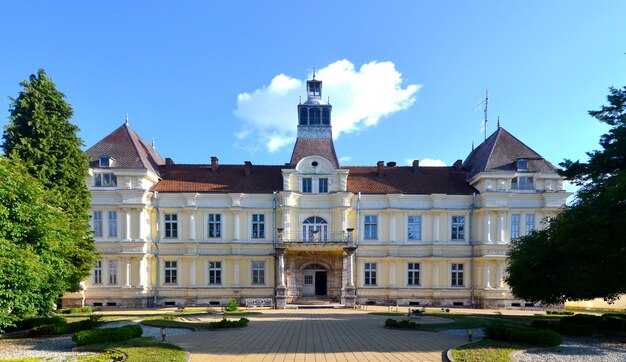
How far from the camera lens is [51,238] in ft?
57.5

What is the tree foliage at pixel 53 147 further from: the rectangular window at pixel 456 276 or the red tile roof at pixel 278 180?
the rectangular window at pixel 456 276

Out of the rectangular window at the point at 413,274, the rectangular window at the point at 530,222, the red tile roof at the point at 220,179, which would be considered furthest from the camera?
the red tile roof at the point at 220,179

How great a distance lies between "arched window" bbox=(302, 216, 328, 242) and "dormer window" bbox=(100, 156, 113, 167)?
1695 centimetres

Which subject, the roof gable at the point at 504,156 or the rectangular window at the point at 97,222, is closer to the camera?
the rectangular window at the point at 97,222

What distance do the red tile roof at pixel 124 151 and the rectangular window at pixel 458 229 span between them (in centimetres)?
2689

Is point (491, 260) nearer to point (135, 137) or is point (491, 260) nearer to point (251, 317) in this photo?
point (251, 317)

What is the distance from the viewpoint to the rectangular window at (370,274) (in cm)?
3588

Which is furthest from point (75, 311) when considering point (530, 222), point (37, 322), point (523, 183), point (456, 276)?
point (523, 183)

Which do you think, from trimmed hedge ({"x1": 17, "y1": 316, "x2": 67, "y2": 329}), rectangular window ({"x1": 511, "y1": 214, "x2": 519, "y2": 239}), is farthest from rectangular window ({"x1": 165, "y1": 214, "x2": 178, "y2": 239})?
rectangular window ({"x1": 511, "y1": 214, "x2": 519, "y2": 239})

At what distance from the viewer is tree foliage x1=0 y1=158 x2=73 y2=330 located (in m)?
14.9

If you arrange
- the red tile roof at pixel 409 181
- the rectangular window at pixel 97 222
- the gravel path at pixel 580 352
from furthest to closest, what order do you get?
the red tile roof at pixel 409 181
the rectangular window at pixel 97 222
the gravel path at pixel 580 352

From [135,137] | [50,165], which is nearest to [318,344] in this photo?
[50,165]

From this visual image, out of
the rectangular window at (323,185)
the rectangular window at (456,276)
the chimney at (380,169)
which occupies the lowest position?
the rectangular window at (456,276)

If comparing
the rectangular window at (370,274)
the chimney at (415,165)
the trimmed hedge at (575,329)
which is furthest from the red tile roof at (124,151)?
the trimmed hedge at (575,329)
